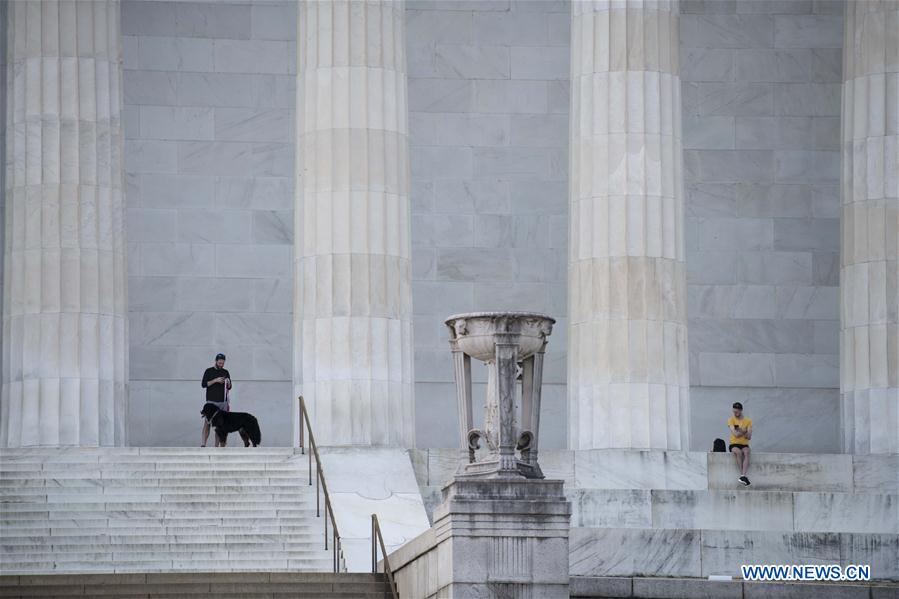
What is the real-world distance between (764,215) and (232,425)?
20631 mm

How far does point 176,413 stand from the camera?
61000mm

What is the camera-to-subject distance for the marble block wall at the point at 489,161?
6309 centimetres

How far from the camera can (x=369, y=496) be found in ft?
156

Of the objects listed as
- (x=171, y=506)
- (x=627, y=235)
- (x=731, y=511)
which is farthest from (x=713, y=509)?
(x=171, y=506)

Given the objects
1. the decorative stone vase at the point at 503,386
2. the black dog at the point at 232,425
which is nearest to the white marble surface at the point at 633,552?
the decorative stone vase at the point at 503,386

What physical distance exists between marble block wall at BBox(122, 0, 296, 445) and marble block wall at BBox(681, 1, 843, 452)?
12.1 meters

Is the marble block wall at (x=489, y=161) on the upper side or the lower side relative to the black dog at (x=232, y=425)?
upper

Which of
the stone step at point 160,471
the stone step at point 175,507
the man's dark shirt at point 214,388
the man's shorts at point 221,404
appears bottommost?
the stone step at point 175,507

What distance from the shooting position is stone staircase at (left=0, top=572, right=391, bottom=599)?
124 feet

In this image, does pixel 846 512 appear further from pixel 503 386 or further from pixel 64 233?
pixel 64 233

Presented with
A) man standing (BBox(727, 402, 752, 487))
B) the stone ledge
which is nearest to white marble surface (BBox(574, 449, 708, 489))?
man standing (BBox(727, 402, 752, 487))

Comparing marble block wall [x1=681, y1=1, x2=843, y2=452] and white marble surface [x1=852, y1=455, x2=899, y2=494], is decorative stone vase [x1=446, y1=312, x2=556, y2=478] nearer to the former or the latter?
white marble surface [x1=852, y1=455, x2=899, y2=494]

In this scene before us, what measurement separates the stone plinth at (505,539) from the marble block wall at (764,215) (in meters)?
28.4

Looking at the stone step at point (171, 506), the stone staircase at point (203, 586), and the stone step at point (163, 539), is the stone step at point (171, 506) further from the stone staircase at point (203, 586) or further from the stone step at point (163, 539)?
the stone staircase at point (203, 586)
